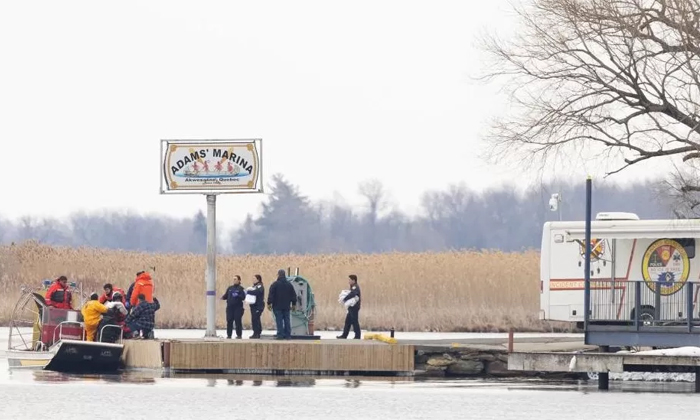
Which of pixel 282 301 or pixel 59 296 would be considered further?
pixel 282 301

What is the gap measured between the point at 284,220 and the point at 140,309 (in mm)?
87480

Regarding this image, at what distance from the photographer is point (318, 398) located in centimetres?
2895

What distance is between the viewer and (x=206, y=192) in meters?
36.9

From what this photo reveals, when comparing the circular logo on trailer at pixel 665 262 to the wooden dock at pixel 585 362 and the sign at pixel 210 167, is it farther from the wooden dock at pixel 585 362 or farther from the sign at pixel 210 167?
the sign at pixel 210 167

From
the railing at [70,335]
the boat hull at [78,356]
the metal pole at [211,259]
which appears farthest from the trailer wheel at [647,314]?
the railing at [70,335]

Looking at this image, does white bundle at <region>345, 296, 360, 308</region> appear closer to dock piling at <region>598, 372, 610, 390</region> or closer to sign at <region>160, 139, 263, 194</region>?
sign at <region>160, 139, 263, 194</region>

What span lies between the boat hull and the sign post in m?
3.46

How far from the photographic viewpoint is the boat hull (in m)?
33.4

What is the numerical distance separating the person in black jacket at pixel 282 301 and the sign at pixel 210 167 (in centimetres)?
256

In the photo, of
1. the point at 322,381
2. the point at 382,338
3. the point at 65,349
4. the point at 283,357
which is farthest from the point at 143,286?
the point at 382,338

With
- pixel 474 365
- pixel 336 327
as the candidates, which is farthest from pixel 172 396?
pixel 336 327

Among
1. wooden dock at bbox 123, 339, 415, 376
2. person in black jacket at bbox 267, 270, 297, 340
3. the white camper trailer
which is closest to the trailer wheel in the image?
the white camper trailer

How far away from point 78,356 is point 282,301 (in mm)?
4665

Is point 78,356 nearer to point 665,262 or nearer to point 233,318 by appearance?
point 233,318
